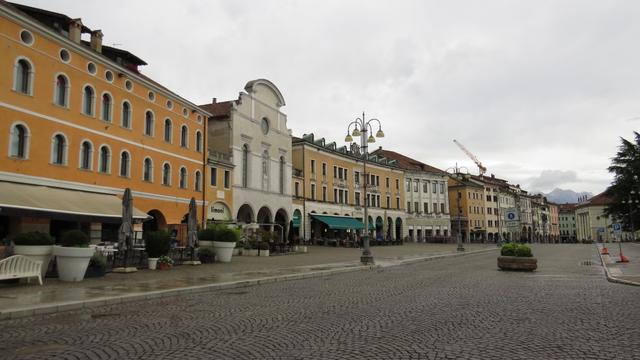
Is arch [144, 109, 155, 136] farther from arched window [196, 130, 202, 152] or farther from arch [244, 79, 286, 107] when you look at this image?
arch [244, 79, 286, 107]

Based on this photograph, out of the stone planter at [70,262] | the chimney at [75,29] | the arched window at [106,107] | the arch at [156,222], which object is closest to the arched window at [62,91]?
the arched window at [106,107]

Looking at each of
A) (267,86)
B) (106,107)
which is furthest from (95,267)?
(267,86)

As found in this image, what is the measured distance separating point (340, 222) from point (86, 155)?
33262mm

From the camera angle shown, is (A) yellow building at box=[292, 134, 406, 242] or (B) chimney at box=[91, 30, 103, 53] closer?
(B) chimney at box=[91, 30, 103, 53]

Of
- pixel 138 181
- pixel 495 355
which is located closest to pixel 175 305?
pixel 495 355

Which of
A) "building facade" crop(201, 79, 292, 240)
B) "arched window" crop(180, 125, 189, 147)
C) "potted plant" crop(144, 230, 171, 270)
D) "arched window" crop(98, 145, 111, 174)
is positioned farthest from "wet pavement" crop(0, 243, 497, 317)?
"building facade" crop(201, 79, 292, 240)

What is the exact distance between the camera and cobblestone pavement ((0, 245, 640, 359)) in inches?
255

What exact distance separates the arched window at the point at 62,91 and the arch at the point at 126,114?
4313 mm

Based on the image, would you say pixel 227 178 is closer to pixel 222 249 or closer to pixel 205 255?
pixel 222 249

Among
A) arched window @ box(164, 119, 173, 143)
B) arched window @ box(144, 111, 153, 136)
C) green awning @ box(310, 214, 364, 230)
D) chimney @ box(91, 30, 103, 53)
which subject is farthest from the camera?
green awning @ box(310, 214, 364, 230)

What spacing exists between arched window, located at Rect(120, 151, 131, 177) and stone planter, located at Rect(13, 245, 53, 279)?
50.2 feet

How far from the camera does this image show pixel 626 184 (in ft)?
150

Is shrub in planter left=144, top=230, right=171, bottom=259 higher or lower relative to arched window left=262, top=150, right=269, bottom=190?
lower

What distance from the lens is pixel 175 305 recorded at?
36.3 ft
